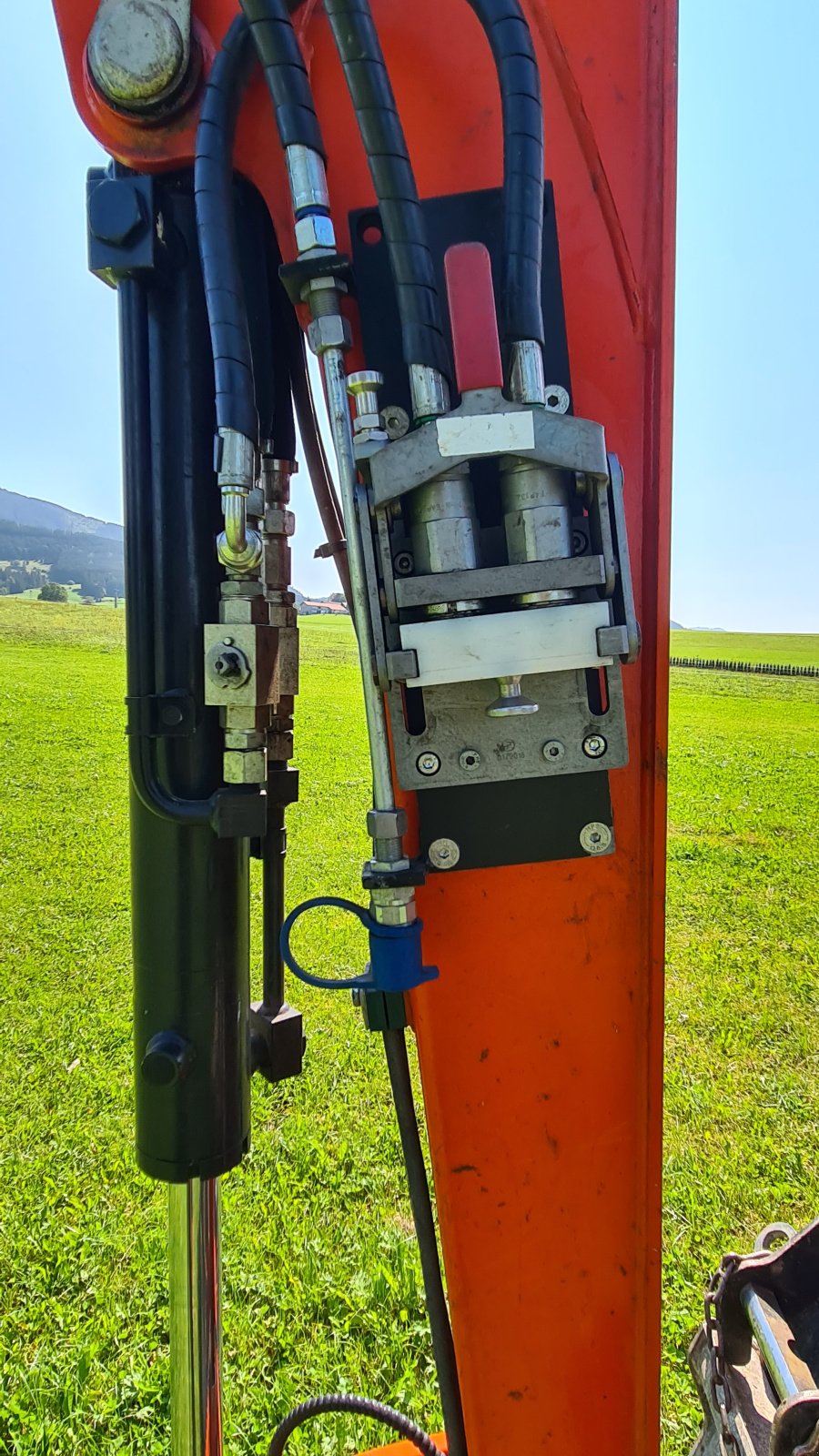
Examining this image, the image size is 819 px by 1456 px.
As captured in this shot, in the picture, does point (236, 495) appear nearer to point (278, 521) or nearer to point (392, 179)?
point (278, 521)

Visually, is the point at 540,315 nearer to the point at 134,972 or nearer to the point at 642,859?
the point at 642,859

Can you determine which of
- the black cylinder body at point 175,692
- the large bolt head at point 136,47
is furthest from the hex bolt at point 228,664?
the large bolt head at point 136,47

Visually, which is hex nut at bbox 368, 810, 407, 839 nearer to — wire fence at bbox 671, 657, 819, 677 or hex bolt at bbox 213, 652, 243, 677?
hex bolt at bbox 213, 652, 243, 677

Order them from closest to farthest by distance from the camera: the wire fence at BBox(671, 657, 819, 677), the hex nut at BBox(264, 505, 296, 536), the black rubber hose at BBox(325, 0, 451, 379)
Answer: the black rubber hose at BBox(325, 0, 451, 379), the hex nut at BBox(264, 505, 296, 536), the wire fence at BBox(671, 657, 819, 677)

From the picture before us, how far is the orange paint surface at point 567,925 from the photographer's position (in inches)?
30.8

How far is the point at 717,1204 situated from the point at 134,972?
2.37 meters

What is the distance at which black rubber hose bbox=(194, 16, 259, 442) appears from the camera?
2.41 feet

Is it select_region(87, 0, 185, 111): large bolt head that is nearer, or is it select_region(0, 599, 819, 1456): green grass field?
select_region(87, 0, 185, 111): large bolt head

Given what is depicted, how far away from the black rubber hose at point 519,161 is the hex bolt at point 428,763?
38 cm

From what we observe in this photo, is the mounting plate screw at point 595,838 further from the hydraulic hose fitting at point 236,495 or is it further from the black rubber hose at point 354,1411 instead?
the black rubber hose at point 354,1411

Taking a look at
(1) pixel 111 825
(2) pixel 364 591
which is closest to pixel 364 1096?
(2) pixel 364 591

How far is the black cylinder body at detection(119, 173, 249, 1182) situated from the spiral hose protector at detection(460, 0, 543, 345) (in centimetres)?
33

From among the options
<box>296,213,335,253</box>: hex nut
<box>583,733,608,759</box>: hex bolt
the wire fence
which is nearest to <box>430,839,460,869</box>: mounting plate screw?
<box>583,733,608,759</box>: hex bolt

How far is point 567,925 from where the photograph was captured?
2.81 feet
